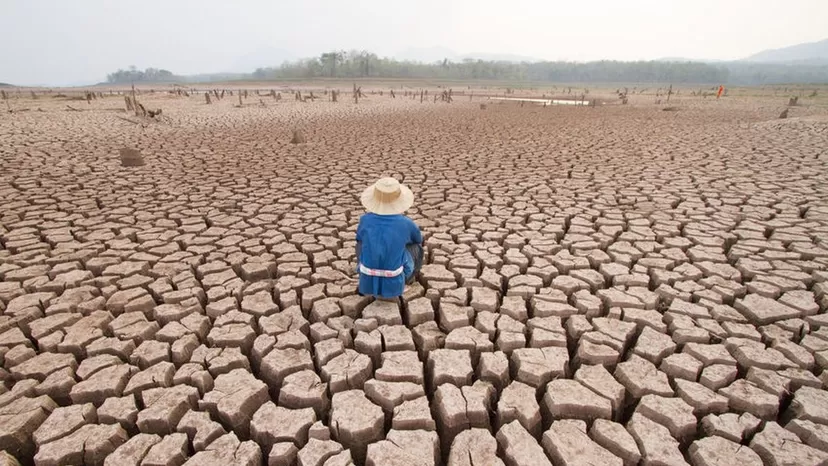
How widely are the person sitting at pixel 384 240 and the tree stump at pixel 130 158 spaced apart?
5.16m

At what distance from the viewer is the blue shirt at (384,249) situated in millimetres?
2621

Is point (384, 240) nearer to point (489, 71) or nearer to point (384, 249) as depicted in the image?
point (384, 249)

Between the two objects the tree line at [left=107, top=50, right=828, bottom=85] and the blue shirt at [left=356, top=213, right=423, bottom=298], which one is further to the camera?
the tree line at [left=107, top=50, right=828, bottom=85]

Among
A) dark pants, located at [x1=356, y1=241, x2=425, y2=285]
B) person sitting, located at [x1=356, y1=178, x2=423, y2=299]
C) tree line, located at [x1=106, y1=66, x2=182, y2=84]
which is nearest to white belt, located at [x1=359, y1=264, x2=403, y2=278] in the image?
person sitting, located at [x1=356, y1=178, x2=423, y2=299]

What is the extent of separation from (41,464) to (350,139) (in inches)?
315

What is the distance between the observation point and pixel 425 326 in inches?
100

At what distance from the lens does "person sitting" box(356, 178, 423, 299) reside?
8.61 feet

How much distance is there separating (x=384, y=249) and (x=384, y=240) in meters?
0.06

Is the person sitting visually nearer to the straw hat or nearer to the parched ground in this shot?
the straw hat

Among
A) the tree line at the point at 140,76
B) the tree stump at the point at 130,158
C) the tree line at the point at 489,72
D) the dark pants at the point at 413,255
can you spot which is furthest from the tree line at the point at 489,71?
the dark pants at the point at 413,255

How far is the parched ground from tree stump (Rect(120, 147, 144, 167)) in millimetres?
569

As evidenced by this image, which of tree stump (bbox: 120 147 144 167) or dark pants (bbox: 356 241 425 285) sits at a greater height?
tree stump (bbox: 120 147 144 167)

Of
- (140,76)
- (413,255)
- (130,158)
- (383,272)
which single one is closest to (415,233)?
(413,255)

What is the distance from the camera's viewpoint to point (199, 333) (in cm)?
245
